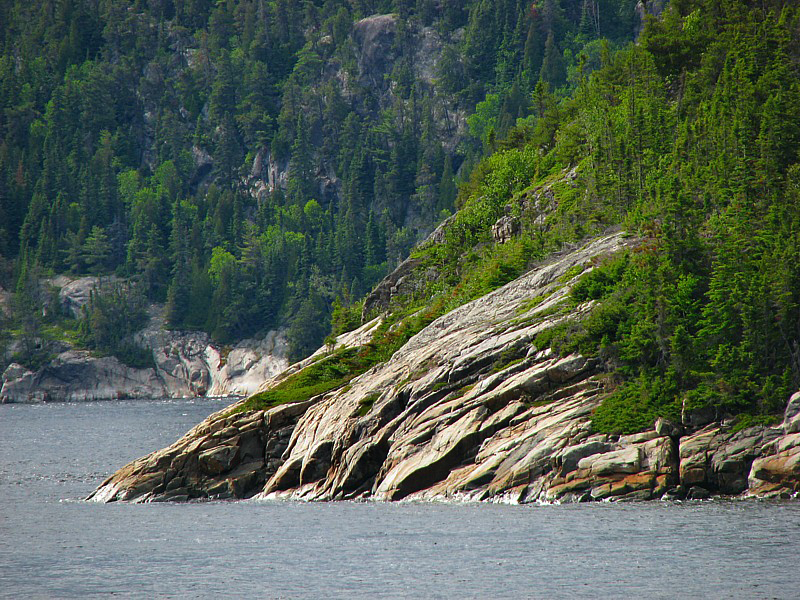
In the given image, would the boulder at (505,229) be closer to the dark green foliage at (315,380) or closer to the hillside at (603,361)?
the hillside at (603,361)

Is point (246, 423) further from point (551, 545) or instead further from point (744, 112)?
point (744, 112)

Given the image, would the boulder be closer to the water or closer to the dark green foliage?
the dark green foliage

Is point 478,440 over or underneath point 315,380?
over

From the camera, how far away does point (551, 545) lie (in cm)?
5253

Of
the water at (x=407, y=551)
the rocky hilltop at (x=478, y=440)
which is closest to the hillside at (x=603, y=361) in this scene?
the rocky hilltop at (x=478, y=440)

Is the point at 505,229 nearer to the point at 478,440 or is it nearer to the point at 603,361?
the point at 603,361

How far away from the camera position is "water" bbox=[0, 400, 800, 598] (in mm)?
46188

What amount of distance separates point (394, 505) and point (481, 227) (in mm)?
58598

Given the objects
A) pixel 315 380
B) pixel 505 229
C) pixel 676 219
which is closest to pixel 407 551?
pixel 676 219

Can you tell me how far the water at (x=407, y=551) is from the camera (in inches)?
1818

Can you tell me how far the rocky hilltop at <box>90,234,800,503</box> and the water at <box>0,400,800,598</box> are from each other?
8.57 ft

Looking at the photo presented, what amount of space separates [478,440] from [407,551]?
16022 millimetres

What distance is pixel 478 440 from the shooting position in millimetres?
69000

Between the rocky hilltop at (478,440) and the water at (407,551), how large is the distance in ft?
8.57
